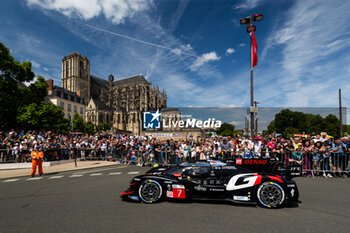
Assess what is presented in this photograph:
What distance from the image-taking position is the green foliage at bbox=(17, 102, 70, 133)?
27562mm

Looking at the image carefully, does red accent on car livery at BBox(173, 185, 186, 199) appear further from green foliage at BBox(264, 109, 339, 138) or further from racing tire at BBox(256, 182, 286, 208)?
green foliage at BBox(264, 109, 339, 138)

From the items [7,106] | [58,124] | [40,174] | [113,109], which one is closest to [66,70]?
[113,109]

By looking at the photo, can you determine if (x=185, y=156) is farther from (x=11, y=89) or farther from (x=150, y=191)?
(x=11, y=89)

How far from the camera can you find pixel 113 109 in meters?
91.4

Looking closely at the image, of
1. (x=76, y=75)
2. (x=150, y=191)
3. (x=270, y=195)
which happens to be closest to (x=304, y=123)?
(x=270, y=195)

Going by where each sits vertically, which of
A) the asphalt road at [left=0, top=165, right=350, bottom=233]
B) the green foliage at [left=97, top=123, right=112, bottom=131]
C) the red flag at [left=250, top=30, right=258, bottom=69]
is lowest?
the asphalt road at [left=0, top=165, right=350, bottom=233]

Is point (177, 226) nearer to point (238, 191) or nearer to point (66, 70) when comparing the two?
point (238, 191)

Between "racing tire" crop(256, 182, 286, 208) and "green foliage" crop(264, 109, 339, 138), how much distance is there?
67350 mm

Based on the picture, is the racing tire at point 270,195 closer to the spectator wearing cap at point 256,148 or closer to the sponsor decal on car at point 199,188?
the sponsor decal on car at point 199,188

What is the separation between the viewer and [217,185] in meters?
5.36

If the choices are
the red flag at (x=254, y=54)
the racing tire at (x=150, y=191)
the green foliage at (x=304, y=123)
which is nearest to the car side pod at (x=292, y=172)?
the racing tire at (x=150, y=191)

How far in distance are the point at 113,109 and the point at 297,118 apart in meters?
77.2

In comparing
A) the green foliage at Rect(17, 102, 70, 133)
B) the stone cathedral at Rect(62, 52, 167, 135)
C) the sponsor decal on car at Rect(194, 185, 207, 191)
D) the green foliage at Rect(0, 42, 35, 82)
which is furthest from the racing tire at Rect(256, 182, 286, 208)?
the stone cathedral at Rect(62, 52, 167, 135)

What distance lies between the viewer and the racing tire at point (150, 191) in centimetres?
554
